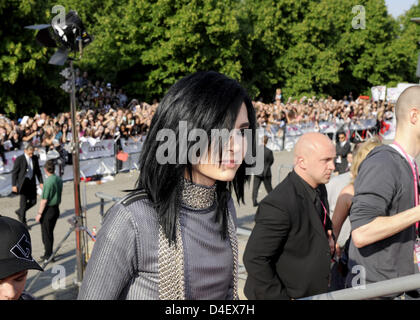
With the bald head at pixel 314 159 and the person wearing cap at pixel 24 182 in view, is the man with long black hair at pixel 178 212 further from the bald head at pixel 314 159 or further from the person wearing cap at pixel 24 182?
the person wearing cap at pixel 24 182

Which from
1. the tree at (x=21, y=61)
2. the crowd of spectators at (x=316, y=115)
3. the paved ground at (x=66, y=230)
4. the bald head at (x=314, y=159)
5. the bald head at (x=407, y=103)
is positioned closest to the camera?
the bald head at (x=407, y=103)

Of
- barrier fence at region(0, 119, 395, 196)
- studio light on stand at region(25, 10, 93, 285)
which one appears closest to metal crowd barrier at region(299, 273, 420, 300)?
studio light on stand at region(25, 10, 93, 285)

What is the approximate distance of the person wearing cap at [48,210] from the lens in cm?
768

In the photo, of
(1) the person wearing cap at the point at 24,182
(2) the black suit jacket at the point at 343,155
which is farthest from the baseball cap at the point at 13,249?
(2) the black suit jacket at the point at 343,155

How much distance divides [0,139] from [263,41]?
26684 mm

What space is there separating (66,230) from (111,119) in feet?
23.3

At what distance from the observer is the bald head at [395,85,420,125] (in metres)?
Result: 2.70

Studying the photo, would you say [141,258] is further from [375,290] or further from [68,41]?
[68,41]

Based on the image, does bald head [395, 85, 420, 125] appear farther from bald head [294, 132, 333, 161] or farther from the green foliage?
the green foliage

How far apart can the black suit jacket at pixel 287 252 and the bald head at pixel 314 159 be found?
1.20 ft

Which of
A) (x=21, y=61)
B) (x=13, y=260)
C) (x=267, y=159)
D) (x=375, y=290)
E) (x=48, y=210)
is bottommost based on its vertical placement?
(x=48, y=210)

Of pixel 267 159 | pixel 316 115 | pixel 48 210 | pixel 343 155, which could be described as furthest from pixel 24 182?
pixel 316 115

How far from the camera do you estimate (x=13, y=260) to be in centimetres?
204
